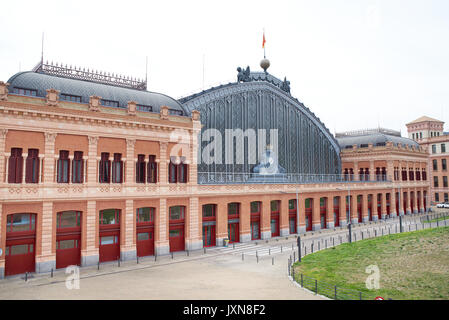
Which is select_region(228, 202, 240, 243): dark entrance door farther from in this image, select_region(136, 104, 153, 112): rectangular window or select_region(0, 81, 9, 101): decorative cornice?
select_region(0, 81, 9, 101): decorative cornice

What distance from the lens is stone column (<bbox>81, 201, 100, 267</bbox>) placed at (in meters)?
31.9

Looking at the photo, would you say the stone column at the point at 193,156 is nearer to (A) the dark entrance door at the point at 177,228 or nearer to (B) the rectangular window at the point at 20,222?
(A) the dark entrance door at the point at 177,228

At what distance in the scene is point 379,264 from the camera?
29391 mm

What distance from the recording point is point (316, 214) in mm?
55375

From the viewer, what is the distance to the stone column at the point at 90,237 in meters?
31.9

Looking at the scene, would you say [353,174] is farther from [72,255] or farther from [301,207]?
[72,255]

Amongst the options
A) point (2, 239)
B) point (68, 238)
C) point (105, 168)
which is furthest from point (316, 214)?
point (2, 239)

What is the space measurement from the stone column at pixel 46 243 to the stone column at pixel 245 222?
2238 cm

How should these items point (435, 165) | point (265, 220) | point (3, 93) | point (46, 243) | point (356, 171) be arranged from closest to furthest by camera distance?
1. point (3, 93)
2. point (46, 243)
3. point (265, 220)
4. point (356, 171)
5. point (435, 165)

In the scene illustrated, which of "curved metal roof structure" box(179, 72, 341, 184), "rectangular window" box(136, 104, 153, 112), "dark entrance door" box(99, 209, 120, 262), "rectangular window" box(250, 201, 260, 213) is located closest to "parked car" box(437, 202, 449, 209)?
"curved metal roof structure" box(179, 72, 341, 184)

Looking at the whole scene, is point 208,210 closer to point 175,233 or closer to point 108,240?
point 175,233

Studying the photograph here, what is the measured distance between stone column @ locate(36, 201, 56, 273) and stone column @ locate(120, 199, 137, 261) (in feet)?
20.9

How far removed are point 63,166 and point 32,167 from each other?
102 inches

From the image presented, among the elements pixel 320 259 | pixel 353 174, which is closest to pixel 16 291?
pixel 320 259
